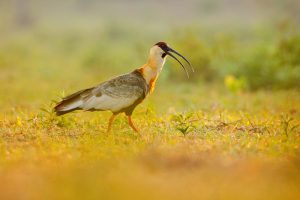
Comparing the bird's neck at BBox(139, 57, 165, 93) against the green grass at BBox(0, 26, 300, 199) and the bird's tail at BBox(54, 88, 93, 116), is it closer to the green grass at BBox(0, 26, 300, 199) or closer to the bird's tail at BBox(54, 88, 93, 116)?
the green grass at BBox(0, 26, 300, 199)

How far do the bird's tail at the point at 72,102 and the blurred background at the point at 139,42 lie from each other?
211cm

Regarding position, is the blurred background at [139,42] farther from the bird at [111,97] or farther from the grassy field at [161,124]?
the bird at [111,97]

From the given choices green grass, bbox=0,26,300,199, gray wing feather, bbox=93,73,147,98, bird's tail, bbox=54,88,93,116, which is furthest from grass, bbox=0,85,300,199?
gray wing feather, bbox=93,73,147,98

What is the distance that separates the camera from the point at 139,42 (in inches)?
861

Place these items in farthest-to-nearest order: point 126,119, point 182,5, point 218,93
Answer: point 182,5 < point 218,93 < point 126,119

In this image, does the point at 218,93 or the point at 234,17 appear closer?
the point at 218,93

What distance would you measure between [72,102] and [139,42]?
14.2 meters

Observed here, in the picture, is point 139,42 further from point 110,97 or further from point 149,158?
point 149,158

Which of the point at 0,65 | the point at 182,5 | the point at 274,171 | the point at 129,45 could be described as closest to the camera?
the point at 274,171

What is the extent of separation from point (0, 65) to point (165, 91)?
601 cm

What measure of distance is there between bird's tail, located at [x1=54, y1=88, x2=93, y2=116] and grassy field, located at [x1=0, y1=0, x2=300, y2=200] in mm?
299

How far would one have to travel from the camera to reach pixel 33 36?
2653 cm

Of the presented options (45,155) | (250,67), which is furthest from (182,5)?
(45,155)

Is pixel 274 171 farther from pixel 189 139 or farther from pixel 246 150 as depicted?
pixel 189 139
